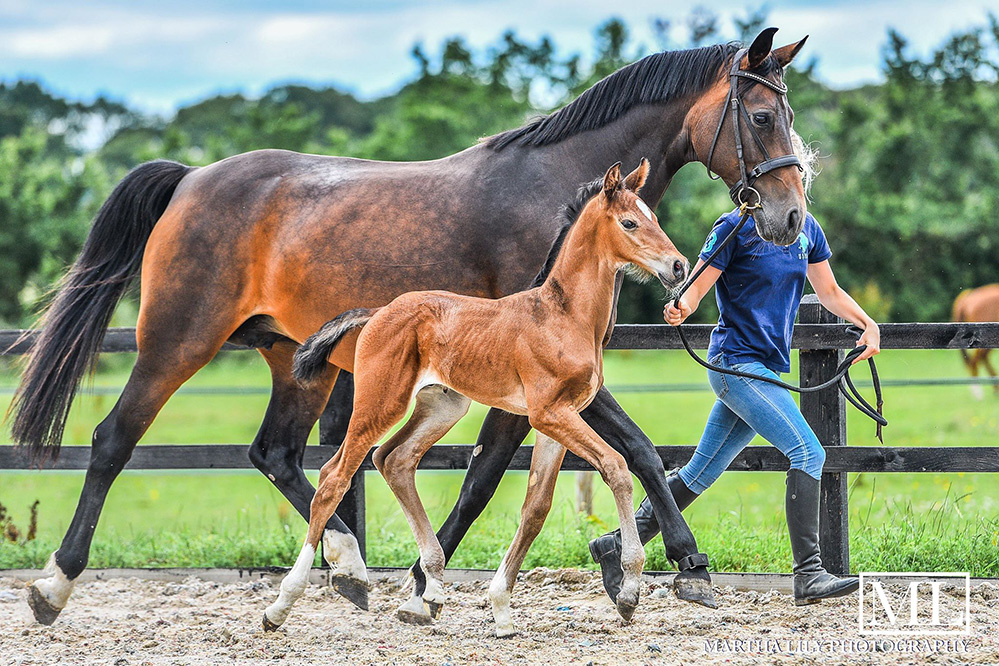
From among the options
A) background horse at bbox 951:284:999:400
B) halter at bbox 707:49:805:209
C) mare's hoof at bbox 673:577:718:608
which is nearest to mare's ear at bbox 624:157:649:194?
halter at bbox 707:49:805:209

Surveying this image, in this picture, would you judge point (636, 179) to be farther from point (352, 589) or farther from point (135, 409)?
point (135, 409)

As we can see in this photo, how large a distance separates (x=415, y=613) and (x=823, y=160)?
57.6ft

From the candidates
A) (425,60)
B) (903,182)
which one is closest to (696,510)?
(903,182)

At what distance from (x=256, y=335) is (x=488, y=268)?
4.41ft

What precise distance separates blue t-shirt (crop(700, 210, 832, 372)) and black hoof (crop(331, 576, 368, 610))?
1838 mm

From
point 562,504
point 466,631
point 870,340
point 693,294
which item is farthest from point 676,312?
point 562,504

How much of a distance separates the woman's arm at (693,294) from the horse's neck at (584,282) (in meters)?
0.25

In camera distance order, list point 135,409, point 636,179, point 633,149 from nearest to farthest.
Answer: point 636,179 → point 633,149 → point 135,409

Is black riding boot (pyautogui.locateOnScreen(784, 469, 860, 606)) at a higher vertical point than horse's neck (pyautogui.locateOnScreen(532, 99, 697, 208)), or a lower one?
lower

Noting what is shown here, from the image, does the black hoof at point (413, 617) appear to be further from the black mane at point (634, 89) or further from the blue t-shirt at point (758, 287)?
the black mane at point (634, 89)

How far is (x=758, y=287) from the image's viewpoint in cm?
397

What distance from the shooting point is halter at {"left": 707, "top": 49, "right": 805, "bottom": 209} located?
3852 millimetres

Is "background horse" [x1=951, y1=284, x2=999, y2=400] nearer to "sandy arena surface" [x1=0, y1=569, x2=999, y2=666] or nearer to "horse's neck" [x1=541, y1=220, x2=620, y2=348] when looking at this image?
"sandy arena surface" [x1=0, y1=569, x2=999, y2=666]

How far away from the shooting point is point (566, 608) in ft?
14.7
